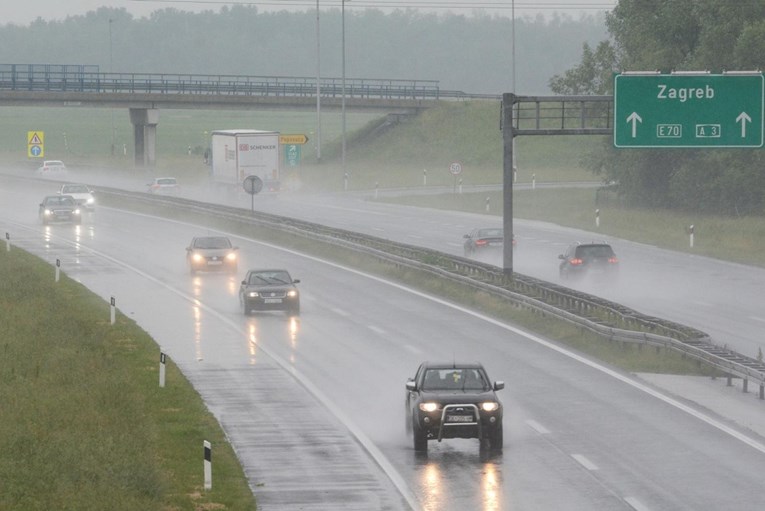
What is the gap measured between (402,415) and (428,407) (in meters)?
4.12

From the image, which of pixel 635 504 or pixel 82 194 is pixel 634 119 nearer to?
pixel 635 504

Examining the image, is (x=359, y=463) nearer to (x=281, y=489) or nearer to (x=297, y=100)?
(x=281, y=489)

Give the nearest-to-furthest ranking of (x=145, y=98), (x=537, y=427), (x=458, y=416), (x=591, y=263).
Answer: (x=458, y=416) < (x=537, y=427) < (x=591, y=263) < (x=145, y=98)

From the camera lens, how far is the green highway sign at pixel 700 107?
4116 cm

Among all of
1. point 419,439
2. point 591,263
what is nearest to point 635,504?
point 419,439

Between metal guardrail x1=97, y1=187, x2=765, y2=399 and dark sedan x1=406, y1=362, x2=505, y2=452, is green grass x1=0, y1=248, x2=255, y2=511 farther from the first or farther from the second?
metal guardrail x1=97, y1=187, x2=765, y2=399

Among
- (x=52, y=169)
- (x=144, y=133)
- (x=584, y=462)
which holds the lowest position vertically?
(x=584, y=462)

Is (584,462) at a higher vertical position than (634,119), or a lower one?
lower

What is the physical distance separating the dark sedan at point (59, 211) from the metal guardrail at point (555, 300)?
1119 cm

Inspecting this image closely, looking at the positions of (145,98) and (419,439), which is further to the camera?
(145,98)

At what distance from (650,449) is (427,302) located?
860 inches

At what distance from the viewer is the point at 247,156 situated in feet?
292

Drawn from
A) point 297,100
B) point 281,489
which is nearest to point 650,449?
point 281,489

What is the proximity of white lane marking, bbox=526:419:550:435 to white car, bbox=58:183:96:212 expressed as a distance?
5942cm
